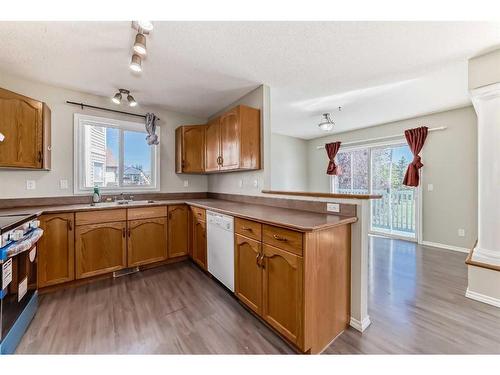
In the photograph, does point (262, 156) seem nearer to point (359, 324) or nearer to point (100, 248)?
point (359, 324)

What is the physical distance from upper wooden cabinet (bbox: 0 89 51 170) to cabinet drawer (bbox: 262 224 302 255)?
2.57 metres

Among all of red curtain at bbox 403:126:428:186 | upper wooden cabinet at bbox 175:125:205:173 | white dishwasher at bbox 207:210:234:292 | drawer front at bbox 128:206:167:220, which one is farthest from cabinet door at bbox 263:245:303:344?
red curtain at bbox 403:126:428:186

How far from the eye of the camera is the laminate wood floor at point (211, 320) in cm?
147

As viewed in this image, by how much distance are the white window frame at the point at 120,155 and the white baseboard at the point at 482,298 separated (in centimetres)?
401

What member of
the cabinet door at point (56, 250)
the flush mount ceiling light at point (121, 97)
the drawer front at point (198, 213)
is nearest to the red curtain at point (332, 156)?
the drawer front at point (198, 213)

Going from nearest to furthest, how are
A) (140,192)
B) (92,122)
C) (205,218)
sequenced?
1. (205,218)
2. (92,122)
3. (140,192)

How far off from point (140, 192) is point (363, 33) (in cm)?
326

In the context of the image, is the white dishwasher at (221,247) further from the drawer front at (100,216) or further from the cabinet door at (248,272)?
the drawer front at (100,216)

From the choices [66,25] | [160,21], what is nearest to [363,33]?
[160,21]

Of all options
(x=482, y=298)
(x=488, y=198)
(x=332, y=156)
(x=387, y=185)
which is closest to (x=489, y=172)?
(x=488, y=198)
